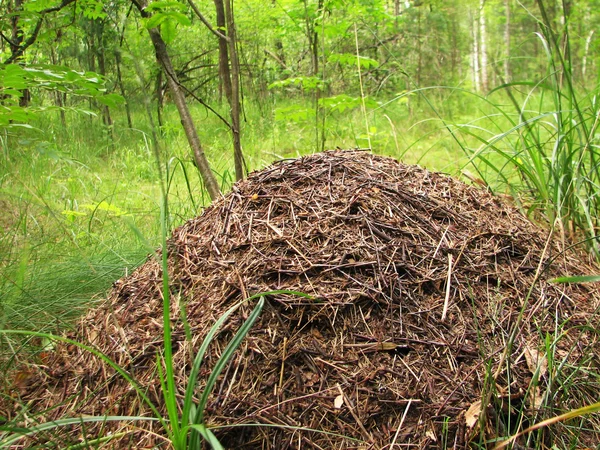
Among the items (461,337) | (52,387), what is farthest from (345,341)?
(52,387)

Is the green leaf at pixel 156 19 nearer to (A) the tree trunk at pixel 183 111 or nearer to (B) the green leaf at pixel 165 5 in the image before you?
(B) the green leaf at pixel 165 5

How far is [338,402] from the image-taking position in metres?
1.37

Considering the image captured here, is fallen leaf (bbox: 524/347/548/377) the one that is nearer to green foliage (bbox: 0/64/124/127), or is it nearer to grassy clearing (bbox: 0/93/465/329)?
grassy clearing (bbox: 0/93/465/329)

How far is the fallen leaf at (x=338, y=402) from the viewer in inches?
53.5

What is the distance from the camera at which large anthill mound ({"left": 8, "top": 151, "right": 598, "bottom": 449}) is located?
53.3 inches

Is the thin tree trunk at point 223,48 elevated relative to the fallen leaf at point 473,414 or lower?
elevated

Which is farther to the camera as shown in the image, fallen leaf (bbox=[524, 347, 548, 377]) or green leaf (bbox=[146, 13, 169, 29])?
green leaf (bbox=[146, 13, 169, 29])

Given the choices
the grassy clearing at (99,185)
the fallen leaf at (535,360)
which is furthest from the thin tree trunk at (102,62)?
the fallen leaf at (535,360)

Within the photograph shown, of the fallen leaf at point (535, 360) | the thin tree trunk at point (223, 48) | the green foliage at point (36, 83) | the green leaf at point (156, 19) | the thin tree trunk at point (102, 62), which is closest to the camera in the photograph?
the fallen leaf at point (535, 360)

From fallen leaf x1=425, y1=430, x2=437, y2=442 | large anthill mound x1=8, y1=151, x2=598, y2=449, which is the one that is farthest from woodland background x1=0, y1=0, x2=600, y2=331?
fallen leaf x1=425, y1=430, x2=437, y2=442

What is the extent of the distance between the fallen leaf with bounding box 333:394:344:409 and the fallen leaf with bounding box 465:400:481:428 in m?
0.35

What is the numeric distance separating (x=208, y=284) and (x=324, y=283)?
43 cm

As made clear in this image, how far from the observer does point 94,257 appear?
2.72m

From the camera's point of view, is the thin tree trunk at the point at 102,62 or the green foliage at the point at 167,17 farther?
the thin tree trunk at the point at 102,62
